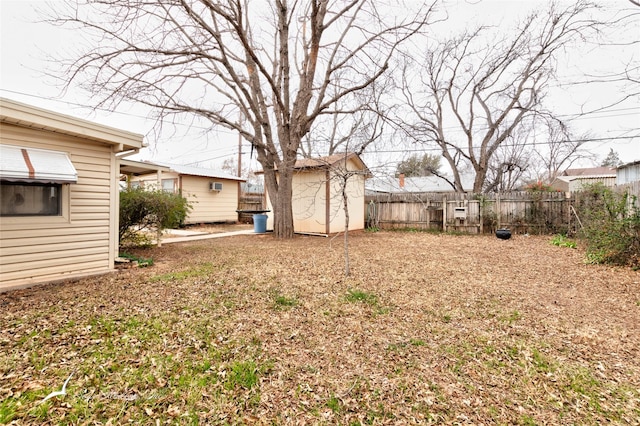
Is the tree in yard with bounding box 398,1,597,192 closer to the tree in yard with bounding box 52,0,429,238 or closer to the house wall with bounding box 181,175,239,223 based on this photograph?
the tree in yard with bounding box 52,0,429,238

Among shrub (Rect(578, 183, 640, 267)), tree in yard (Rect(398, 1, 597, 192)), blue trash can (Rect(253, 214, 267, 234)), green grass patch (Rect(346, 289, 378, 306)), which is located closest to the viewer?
green grass patch (Rect(346, 289, 378, 306))

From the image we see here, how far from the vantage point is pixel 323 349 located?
2.65 metres

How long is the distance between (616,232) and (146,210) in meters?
10.5

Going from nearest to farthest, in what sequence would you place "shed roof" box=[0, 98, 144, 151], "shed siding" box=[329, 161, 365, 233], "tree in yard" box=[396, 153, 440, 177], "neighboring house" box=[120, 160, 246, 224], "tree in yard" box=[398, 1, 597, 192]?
1. "shed roof" box=[0, 98, 144, 151]
2. "shed siding" box=[329, 161, 365, 233]
3. "tree in yard" box=[398, 1, 597, 192]
4. "neighboring house" box=[120, 160, 246, 224]
5. "tree in yard" box=[396, 153, 440, 177]

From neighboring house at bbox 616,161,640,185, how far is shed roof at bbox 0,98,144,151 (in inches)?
557

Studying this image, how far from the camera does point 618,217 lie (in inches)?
242

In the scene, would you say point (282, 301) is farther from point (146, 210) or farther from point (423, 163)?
point (423, 163)

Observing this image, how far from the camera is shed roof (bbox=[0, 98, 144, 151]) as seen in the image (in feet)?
12.1

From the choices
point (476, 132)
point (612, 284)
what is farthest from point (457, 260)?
point (476, 132)

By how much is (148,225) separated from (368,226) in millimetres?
9175

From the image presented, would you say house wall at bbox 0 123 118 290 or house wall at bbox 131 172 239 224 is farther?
house wall at bbox 131 172 239 224

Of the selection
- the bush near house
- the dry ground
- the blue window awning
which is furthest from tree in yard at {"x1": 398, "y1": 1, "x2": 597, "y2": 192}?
the blue window awning

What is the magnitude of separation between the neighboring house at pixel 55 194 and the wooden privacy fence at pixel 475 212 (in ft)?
34.2

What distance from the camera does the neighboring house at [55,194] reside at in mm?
3858
